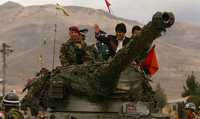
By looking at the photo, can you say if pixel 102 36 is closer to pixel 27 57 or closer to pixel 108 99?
pixel 108 99

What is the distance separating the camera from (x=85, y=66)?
11.2 metres

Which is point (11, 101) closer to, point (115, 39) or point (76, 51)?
point (76, 51)

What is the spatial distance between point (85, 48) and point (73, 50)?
0.24 metres

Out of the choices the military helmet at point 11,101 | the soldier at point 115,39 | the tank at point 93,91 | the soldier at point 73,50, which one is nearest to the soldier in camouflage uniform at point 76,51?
the soldier at point 73,50

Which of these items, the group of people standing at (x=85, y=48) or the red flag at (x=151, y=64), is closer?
the group of people standing at (x=85, y=48)

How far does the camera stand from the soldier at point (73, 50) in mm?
12180

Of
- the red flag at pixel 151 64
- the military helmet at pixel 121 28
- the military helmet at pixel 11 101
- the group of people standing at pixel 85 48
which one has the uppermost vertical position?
the military helmet at pixel 121 28

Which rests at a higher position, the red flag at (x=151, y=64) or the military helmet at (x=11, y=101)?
the red flag at (x=151, y=64)

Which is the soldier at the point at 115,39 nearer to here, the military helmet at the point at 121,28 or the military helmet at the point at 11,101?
the military helmet at the point at 121,28

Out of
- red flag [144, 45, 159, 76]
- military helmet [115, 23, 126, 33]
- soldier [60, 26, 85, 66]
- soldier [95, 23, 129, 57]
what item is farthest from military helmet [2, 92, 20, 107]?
red flag [144, 45, 159, 76]

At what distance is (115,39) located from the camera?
12.5 m

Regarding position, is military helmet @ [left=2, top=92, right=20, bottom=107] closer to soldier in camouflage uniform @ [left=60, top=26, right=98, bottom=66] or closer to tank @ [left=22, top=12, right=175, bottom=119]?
tank @ [left=22, top=12, right=175, bottom=119]

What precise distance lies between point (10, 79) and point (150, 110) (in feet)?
499

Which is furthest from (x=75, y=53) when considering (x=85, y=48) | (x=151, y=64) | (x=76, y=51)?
(x=151, y=64)
